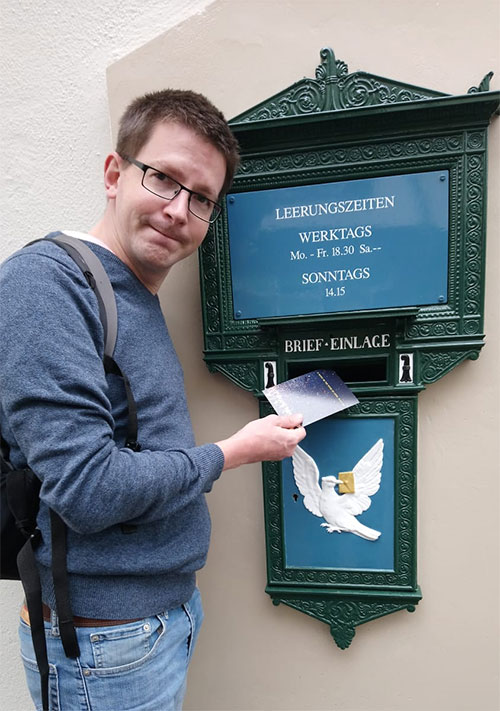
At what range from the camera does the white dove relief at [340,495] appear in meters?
1.36

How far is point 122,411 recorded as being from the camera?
0.95 m

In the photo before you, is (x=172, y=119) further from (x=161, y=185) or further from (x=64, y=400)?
(x=64, y=400)

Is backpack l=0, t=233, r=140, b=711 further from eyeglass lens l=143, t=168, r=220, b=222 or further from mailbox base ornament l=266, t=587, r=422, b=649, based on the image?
mailbox base ornament l=266, t=587, r=422, b=649

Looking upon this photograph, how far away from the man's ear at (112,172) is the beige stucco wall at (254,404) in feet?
1.36

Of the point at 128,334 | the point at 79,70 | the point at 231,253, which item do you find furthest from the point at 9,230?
the point at 128,334

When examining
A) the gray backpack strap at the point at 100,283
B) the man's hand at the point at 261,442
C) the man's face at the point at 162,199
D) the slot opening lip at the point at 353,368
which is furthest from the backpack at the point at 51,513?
the slot opening lip at the point at 353,368

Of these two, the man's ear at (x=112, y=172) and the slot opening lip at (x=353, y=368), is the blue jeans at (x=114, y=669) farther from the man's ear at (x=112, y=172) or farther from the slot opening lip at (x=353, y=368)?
the man's ear at (x=112, y=172)

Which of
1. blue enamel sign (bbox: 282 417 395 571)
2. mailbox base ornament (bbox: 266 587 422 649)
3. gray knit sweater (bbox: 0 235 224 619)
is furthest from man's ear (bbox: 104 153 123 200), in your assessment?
mailbox base ornament (bbox: 266 587 422 649)

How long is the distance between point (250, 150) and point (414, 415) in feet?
2.95

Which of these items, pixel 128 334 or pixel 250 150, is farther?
pixel 250 150

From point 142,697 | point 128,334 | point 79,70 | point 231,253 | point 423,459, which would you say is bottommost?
point 142,697

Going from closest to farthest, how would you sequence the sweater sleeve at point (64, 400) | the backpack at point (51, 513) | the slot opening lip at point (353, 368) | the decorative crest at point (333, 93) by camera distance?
the sweater sleeve at point (64, 400)
the backpack at point (51, 513)
the decorative crest at point (333, 93)
the slot opening lip at point (353, 368)

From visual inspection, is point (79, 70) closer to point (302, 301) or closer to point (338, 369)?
point (302, 301)

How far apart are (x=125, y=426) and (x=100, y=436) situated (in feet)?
0.46
